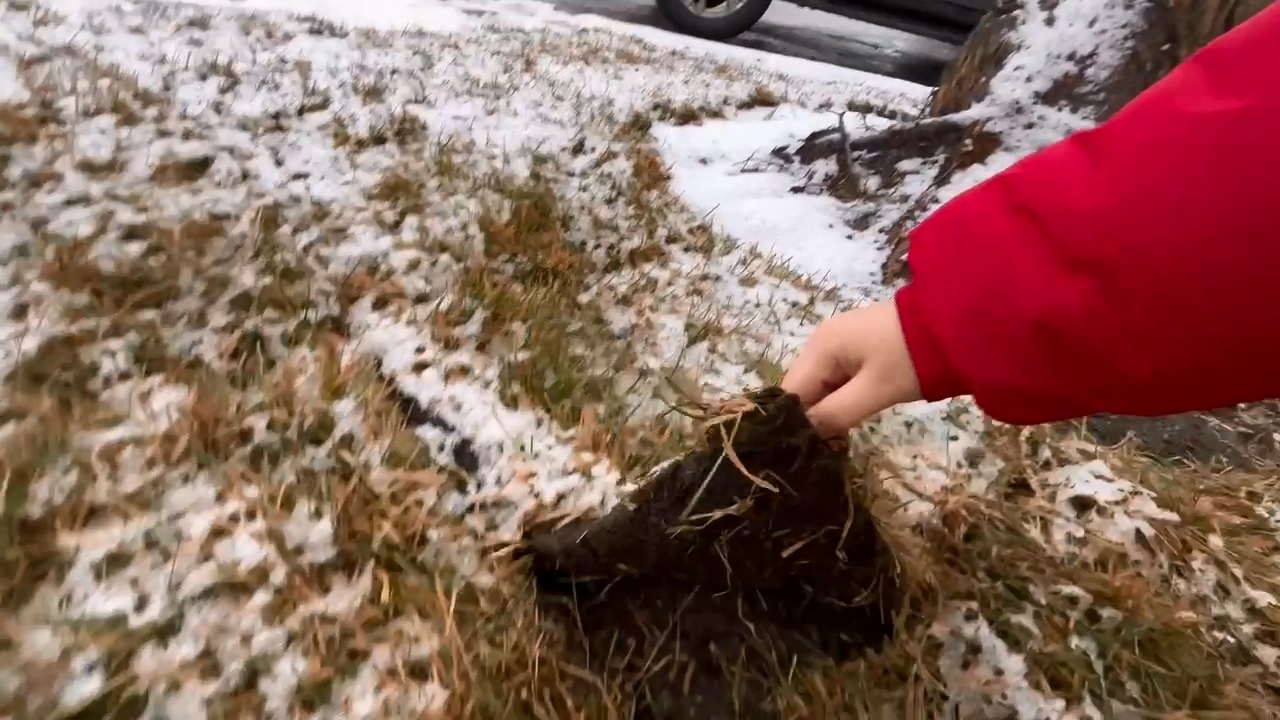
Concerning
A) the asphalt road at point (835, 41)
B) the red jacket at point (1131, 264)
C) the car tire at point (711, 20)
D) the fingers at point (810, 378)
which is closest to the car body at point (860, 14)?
the car tire at point (711, 20)

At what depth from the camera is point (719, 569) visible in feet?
4.97

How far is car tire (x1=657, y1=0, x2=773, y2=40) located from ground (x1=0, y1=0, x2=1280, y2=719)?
10.1ft

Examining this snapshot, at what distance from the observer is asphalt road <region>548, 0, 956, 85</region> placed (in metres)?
5.97

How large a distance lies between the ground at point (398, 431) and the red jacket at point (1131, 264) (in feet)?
2.37

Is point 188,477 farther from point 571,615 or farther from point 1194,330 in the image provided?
point 1194,330

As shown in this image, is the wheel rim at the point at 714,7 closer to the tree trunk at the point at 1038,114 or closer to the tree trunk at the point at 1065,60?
the tree trunk at the point at 1038,114

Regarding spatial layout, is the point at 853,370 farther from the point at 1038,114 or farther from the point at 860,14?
the point at 860,14

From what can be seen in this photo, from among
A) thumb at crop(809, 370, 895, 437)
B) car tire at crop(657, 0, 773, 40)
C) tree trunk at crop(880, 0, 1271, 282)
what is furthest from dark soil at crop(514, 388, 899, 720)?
car tire at crop(657, 0, 773, 40)

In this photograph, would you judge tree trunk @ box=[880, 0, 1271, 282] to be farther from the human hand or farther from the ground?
the human hand

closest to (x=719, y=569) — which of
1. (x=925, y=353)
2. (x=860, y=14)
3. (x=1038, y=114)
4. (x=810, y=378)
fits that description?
(x=810, y=378)

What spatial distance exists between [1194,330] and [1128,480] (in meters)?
1.34

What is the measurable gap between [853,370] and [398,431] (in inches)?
35.0

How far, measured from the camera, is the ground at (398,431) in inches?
53.0

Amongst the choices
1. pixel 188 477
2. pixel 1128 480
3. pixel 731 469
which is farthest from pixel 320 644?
pixel 1128 480
